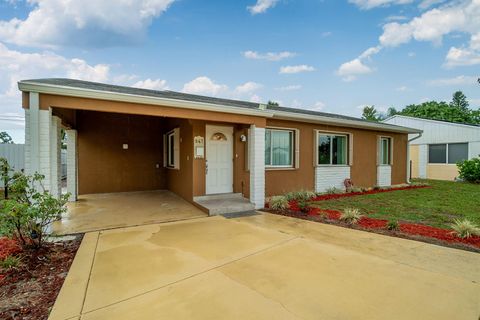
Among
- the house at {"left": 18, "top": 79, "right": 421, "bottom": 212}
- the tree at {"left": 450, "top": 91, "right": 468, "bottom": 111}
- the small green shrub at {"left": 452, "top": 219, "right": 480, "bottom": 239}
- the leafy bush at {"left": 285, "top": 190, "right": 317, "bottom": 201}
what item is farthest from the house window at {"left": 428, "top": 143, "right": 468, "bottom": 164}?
the tree at {"left": 450, "top": 91, "right": 468, "bottom": 111}

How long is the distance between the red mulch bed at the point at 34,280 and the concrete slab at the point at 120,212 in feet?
3.76

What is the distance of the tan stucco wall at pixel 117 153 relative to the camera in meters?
8.94

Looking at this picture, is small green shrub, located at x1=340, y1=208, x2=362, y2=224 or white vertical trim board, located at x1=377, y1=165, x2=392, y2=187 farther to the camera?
white vertical trim board, located at x1=377, y1=165, x2=392, y2=187

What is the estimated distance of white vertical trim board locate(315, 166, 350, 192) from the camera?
30.6ft

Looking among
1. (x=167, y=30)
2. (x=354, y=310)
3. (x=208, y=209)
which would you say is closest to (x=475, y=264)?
(x=354, y=310)

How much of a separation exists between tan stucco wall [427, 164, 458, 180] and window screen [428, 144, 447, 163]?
0.35 meters

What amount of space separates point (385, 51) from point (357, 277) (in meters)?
14.2

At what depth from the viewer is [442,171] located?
1539 centimetres

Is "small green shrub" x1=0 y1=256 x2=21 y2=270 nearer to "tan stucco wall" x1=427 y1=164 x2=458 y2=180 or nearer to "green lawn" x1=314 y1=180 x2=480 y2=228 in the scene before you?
"green lawn" x1=314 y1=180 x2=480 y2=228

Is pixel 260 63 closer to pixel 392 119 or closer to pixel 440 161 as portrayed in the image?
pixel 392 119

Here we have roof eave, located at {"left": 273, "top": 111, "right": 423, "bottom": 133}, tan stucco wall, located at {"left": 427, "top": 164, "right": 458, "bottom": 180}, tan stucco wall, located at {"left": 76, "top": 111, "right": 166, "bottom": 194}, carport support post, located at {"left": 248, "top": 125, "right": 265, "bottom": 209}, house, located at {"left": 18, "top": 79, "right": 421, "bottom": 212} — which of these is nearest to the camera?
house, located at {"left": 18, "top": 79, "right": 421, "bottom": 212}

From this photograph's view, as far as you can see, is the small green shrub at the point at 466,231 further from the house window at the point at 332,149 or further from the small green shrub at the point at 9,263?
the small green shrub at the point at 9,263

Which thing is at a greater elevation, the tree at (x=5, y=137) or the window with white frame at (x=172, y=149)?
→ the tree at (x=5, y=137)

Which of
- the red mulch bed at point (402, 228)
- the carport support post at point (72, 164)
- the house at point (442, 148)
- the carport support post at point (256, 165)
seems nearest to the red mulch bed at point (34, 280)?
the carport support post at point (72, 164)
